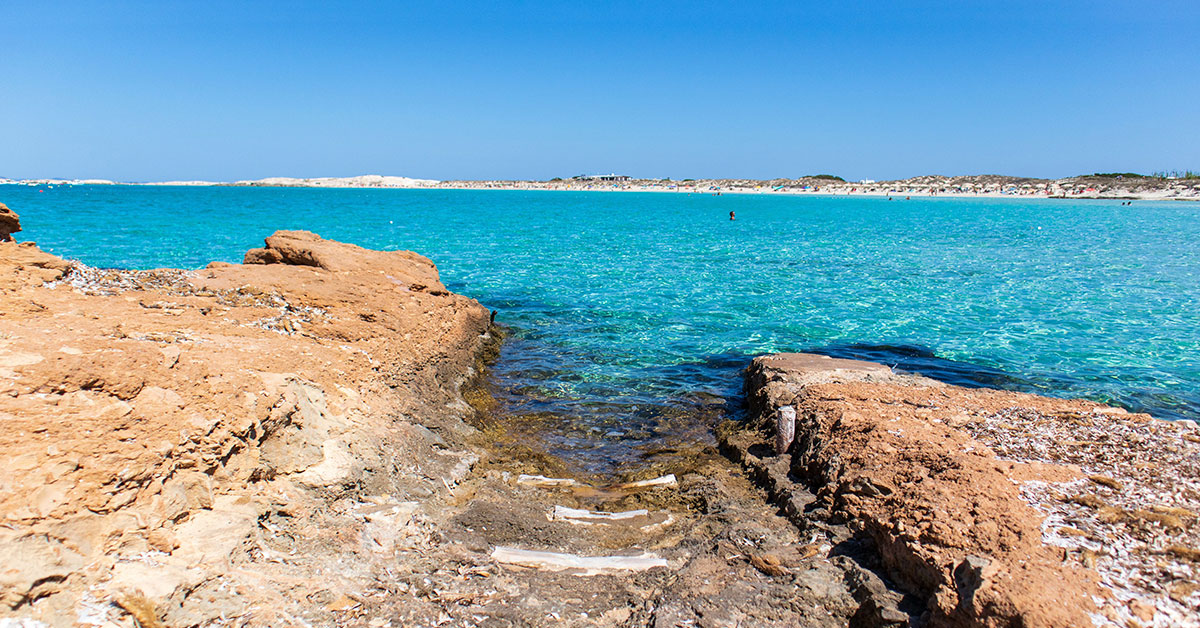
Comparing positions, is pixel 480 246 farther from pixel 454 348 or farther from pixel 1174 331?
pixel 1174 331

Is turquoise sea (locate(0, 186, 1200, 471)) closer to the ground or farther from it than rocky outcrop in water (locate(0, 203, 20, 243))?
closer to the ground

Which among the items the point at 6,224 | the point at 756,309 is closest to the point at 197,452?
the point at 6,224

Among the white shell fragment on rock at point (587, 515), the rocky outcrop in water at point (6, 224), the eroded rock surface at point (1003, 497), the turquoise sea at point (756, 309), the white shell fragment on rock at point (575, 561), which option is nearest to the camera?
the eroded rock surface at point (1003, 497)

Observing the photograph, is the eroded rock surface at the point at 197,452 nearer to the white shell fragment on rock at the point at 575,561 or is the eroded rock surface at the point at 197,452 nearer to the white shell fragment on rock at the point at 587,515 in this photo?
the white shell fragment on rock at the point at 575,561

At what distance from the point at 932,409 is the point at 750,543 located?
3150 millimetres

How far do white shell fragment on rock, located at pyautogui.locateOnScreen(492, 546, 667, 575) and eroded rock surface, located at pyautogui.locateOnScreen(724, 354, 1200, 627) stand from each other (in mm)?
1520

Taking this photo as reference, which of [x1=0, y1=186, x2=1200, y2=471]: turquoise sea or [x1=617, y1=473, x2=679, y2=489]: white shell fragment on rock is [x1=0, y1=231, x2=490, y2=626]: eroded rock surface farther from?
[x1=0, y1=186, x2=1200, y2=471]: turquoise sea

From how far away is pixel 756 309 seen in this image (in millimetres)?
17281

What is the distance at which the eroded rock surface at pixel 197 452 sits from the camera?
3.80 metres

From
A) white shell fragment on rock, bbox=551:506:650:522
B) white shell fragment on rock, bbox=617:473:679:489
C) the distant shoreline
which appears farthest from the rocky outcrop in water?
the distant shoreline

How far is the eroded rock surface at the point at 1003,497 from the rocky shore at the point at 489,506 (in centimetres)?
2

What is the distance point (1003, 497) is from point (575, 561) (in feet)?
11.1

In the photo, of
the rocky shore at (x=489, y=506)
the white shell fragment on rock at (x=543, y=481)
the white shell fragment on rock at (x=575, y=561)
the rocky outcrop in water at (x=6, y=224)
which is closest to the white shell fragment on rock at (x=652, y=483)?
the rocky shore at (x=489, y=506)

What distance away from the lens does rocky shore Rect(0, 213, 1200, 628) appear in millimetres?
3861
